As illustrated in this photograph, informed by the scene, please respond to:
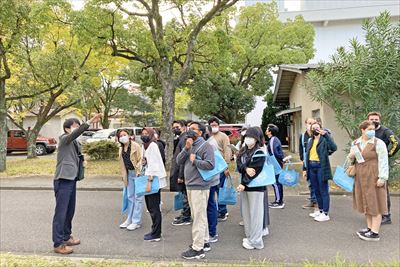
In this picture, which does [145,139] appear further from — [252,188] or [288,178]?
[288,178]

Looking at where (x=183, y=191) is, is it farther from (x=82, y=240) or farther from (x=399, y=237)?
(x=399, y=237)

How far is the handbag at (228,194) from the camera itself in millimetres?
5629

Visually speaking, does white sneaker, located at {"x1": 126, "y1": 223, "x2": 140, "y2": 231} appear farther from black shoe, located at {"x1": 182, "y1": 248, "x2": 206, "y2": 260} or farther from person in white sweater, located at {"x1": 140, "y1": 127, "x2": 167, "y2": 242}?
black shoe, located at {"x1": 182, "y1": 248, "x2": 206, "y2": 260}

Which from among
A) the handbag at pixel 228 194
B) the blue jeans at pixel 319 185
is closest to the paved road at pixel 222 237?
the blue jeans at pixel 319 185

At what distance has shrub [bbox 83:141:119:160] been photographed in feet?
50.1

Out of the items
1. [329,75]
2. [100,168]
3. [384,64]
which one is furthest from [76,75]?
[384,64]

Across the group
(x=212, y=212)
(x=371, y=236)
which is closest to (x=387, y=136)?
(x=371, y=236)

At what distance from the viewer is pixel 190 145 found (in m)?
4.50

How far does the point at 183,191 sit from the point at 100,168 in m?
8.20

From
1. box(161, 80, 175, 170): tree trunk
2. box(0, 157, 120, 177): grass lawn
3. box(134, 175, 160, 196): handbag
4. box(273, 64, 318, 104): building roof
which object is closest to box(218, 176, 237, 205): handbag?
box(134, 175, 160, 196): handbag

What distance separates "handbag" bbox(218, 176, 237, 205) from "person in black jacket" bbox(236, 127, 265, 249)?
89 cm

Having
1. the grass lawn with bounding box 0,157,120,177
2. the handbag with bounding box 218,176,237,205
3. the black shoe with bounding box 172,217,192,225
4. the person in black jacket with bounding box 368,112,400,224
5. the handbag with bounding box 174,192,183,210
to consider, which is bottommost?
the black shoe with bounding box 172,217,192,225

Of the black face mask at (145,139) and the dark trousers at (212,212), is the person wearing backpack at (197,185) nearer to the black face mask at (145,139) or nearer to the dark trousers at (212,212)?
the dark trousers at (212,212)

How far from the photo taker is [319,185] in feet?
19.4
